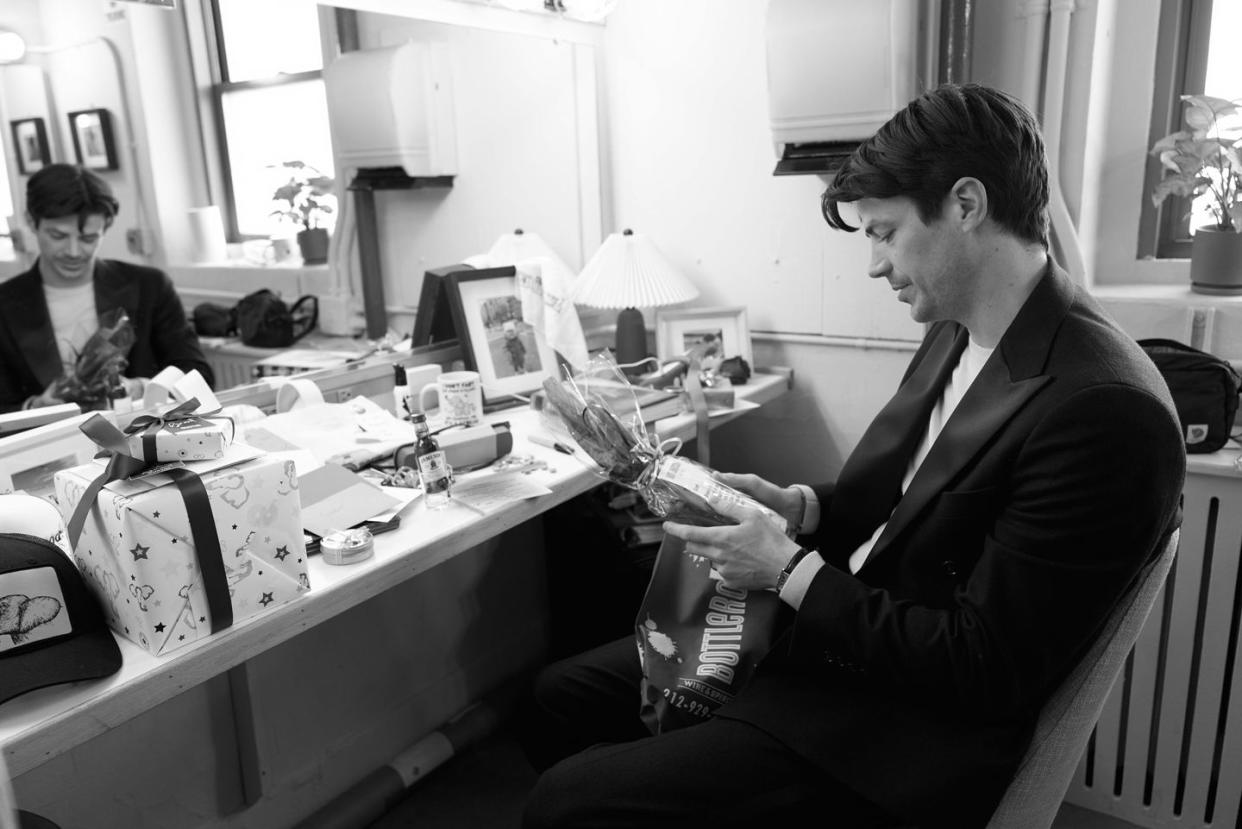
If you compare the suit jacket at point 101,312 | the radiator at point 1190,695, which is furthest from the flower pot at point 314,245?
the radiator at point 1190,695

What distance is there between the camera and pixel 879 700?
3.70 ft

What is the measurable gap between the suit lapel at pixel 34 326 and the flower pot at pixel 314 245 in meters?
0.59

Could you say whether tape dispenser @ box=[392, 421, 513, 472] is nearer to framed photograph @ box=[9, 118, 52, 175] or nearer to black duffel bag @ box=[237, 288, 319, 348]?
black duffel bag @ box=[237, 288, 319, 348]

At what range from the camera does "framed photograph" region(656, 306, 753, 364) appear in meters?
2.45

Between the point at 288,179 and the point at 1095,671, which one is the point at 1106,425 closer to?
the point at 1095,671

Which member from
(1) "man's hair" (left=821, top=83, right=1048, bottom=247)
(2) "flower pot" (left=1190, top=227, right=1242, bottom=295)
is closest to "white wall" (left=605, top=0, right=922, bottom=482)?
(2) "flower pot" (left=1190, top=227, right=1242, bottom=295)

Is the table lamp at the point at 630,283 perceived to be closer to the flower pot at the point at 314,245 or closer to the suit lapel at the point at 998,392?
the flower pot at the point at 314,245

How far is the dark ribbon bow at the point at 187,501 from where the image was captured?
1.03 meters

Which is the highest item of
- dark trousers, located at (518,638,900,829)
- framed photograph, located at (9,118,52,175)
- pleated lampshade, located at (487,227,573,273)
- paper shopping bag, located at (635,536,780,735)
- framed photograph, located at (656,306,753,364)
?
framed photograph, located at (9,118,52,175)

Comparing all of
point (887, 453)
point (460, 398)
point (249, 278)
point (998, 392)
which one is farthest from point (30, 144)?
point (998, 392)

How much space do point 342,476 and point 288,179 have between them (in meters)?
1.02

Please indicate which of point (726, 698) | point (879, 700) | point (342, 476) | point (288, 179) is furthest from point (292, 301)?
point (879, 700)

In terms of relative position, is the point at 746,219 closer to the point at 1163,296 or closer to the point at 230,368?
the point at 1163,296

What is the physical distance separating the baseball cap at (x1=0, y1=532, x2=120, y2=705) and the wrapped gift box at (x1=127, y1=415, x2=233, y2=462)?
0.16 meters
